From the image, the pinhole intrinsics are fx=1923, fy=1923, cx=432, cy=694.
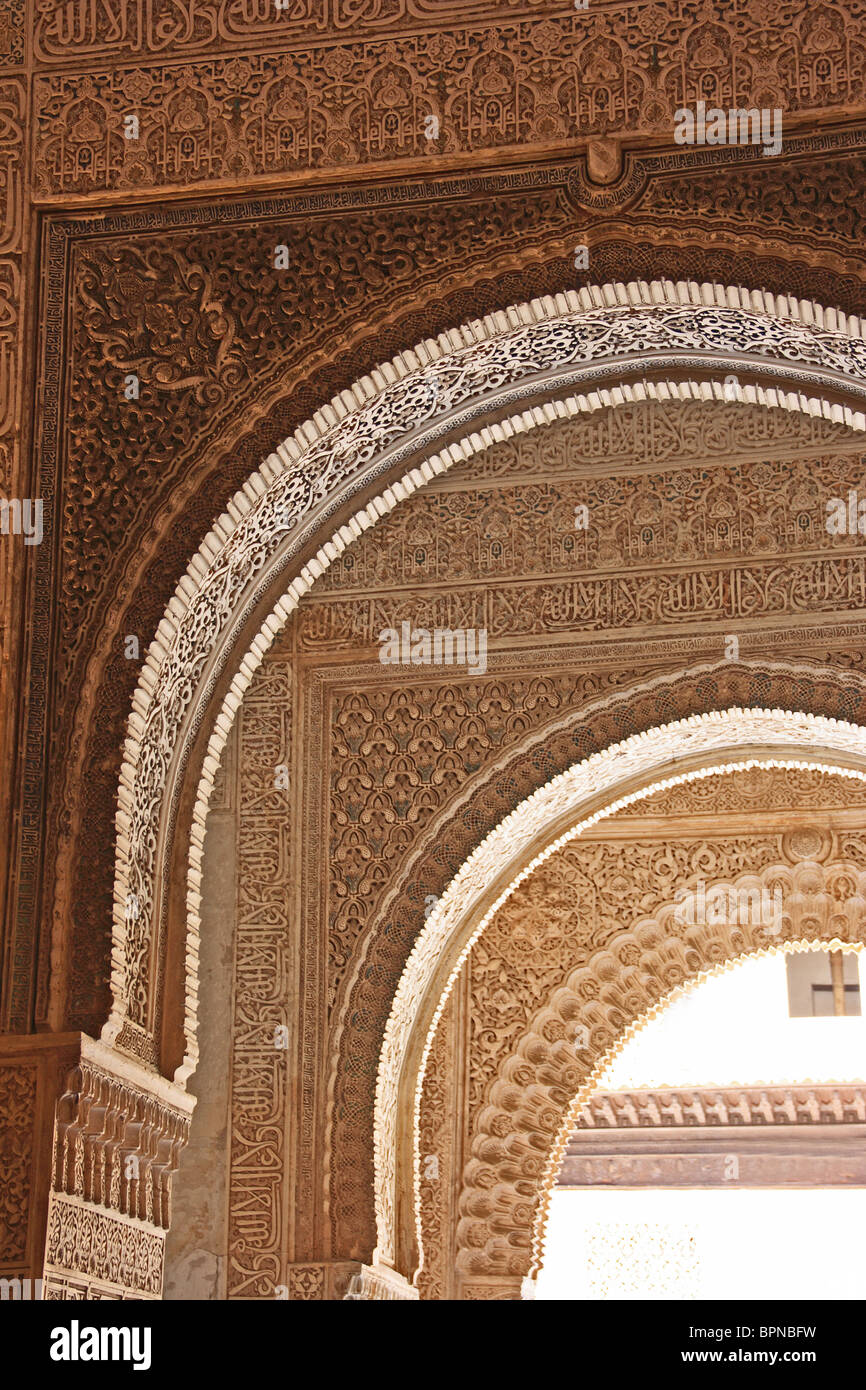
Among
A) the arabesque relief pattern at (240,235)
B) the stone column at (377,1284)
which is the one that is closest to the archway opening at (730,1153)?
the stone column at (377,1284)

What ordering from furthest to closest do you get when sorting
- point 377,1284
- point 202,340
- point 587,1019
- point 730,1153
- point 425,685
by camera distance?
point 730,1153
point 587,1019
point 425,685
point 377,1284
point 202,340

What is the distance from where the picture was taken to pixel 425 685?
233 inches

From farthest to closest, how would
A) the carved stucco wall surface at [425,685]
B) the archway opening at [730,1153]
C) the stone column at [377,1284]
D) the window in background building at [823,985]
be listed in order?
the window in background building at [823,985] < the archway opening at [730,1153] < the carved stucco wall surface at [425,685] < the stone column at [377,1284]

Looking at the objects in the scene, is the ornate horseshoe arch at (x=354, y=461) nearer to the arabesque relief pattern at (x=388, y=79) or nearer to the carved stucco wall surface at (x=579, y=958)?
the arabesque relief pattern at (x=388, y=79)

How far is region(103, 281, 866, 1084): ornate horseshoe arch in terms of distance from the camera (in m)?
3.89

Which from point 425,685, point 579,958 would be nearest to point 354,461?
point 425,685

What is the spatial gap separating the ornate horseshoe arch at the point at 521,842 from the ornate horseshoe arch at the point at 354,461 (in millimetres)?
1331

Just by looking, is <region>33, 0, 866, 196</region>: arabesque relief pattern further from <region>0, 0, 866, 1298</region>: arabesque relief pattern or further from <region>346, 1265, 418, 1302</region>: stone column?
<region>346, 1265, 418, 1302</region>: stone column

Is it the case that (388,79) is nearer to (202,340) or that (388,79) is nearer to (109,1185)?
(202,340)

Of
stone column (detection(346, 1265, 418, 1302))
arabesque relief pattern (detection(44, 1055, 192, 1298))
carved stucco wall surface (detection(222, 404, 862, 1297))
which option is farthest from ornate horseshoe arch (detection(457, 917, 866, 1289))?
arabesque relief pattern (detection(44, 1055, 192, 1298))

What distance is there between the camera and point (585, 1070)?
6871 mm

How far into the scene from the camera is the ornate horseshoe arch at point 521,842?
5.75 m

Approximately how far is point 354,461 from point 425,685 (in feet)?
5.27
